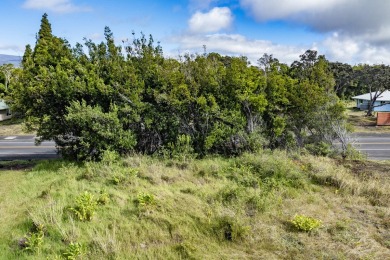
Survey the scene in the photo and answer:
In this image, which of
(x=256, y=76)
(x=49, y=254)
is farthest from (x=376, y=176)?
(x=49, y=254)

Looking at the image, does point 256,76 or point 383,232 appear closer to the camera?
point 383,232

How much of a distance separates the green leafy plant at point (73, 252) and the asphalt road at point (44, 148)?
13877mm

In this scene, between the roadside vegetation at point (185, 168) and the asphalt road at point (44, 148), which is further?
the asphalt road at point (44, 148)

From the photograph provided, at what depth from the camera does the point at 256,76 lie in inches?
585

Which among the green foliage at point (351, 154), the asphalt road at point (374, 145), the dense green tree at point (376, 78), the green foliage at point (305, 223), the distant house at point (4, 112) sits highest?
the dense green tree at point (376, 78)

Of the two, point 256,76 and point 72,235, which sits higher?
point 256,76

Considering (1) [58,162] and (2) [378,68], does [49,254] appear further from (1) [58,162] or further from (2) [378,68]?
(2) [378,68]

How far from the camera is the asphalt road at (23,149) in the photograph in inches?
802

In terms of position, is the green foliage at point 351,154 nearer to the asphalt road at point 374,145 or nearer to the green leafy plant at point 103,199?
the asphalt road at point 374,145

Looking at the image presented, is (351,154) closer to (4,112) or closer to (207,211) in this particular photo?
(207,211)

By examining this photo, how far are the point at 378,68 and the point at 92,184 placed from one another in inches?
1545

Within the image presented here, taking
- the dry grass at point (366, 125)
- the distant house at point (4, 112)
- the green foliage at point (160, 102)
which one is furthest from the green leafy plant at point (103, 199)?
the distant house at point (4, 112)

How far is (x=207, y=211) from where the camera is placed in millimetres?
8203

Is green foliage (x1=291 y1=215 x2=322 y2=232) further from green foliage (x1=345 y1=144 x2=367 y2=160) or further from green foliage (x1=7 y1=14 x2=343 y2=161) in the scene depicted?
A: green foliage (x1=345 y1=144 x2=367 y2=160)
